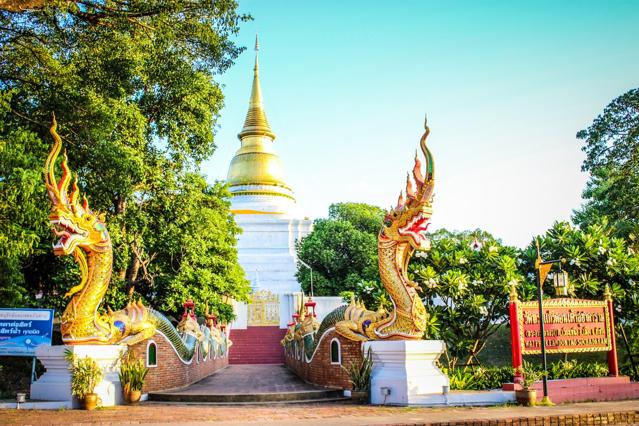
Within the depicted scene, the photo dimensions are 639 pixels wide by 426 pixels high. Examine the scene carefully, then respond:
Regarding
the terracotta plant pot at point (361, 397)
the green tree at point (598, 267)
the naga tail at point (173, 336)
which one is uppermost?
the green tree at point (598, 267)

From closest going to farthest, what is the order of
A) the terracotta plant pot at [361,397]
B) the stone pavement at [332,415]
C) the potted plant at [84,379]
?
1. the stone pavement at [332,415]
2. the potted plant at [84,379]
3. the terracotta plant pot at [361,397]

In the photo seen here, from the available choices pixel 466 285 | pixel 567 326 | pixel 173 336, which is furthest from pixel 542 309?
pixel 173 336

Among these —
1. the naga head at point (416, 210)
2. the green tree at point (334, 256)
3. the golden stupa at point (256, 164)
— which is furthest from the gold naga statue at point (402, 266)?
the golden stupa at point (256, 164)

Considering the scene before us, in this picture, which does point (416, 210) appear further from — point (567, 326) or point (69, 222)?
point (69, 222)

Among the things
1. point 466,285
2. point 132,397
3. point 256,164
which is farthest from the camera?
point 256,164

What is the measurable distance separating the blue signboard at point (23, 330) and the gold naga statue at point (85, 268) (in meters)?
1.13

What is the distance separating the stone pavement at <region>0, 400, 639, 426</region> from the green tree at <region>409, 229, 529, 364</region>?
5.66m

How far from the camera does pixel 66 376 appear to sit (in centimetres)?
1172

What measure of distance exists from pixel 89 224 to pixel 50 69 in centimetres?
579

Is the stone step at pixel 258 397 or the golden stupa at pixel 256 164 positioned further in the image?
the golden stupa at pixel 256 164

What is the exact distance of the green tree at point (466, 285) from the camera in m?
16.8

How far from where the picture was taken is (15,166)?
14.2 meters

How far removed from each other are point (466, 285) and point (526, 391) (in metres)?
5.78

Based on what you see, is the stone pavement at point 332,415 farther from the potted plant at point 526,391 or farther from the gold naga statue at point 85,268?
the gold naga statue at point 85,268
